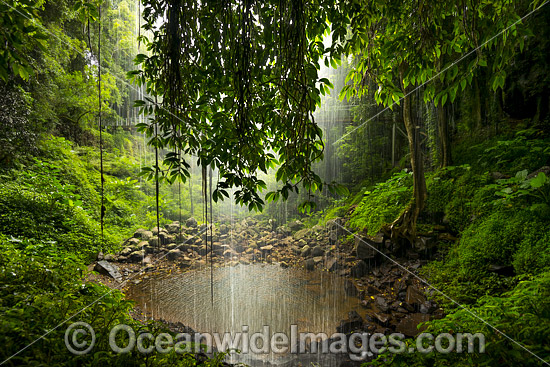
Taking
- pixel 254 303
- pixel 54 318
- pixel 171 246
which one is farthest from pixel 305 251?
pixel 54 318

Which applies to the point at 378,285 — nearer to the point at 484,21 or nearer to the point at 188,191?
the point at 484,21

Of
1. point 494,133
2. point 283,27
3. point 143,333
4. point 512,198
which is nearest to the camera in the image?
point 143,333

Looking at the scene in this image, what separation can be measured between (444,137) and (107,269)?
4991 millimetres

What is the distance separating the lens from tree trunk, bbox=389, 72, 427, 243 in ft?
9.63

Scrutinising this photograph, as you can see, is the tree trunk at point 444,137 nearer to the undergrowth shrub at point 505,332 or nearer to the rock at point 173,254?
the undergrowth shrub at point 505,332

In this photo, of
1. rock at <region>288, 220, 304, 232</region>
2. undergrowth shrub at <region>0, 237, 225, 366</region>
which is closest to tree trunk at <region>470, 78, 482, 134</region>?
rock at <region>288, 220, 304, 232</region>

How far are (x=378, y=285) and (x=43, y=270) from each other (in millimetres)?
3300

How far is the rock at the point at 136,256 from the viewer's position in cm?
358

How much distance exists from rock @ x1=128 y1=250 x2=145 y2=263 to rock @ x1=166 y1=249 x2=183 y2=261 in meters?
0.48

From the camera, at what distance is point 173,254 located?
4180 mm

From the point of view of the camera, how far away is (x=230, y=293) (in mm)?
3256

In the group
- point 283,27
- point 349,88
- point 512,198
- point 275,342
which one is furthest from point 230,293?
point 512,198

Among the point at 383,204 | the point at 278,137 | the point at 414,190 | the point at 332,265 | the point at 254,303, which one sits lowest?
the point at 254,303

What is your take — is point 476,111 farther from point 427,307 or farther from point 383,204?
point 427,307
